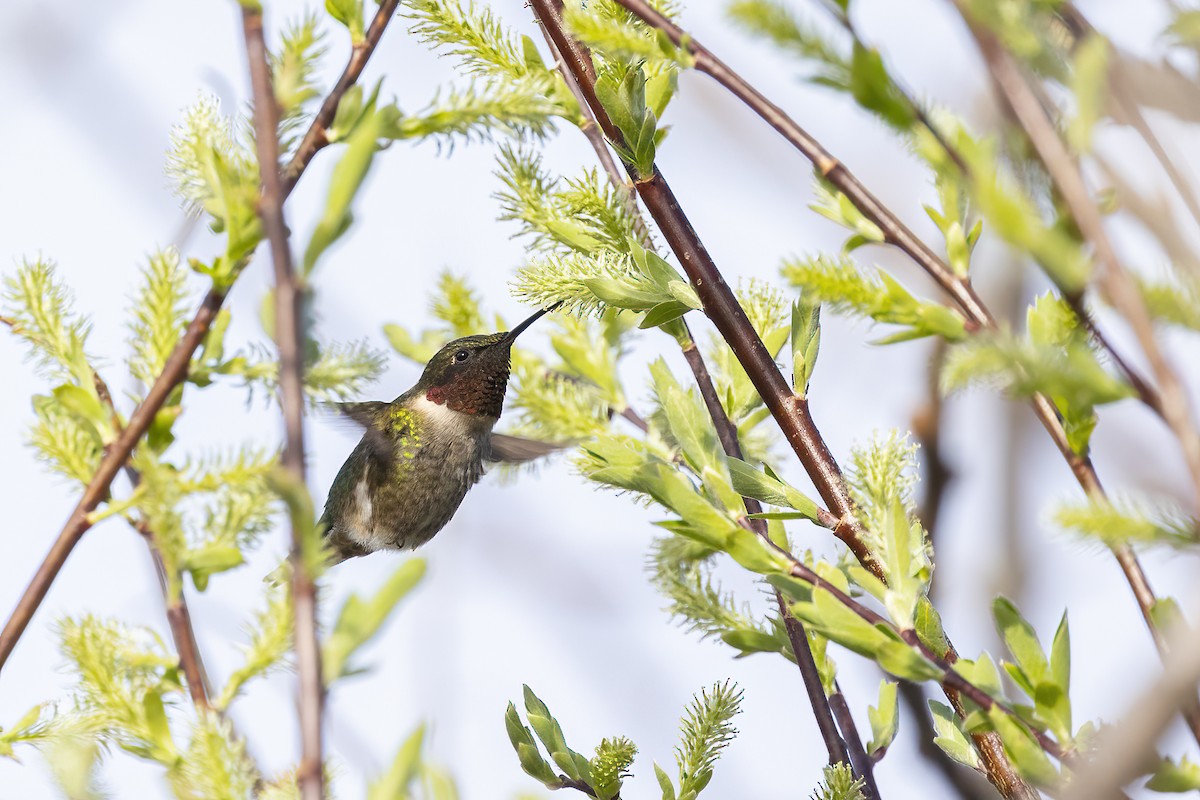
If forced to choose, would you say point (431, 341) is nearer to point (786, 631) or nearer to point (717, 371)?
point (717, 371)

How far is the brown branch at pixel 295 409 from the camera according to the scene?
41.1 inches

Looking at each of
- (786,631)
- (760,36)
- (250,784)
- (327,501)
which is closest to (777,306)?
(786,631)

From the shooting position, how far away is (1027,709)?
141cm

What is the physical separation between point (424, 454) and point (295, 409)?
3208 millimetres

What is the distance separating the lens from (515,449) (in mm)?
4238

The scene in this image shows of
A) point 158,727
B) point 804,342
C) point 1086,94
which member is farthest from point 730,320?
point 158,727

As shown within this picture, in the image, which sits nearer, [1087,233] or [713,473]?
[1087,233]

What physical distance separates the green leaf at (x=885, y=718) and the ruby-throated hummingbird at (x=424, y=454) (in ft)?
7.22

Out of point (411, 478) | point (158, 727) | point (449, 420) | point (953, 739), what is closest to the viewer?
point (158, 727)

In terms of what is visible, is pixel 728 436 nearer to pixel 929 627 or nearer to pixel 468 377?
pixel 929 627

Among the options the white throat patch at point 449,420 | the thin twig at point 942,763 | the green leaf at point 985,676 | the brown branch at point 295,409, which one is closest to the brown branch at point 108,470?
the brown branch at point 295,409

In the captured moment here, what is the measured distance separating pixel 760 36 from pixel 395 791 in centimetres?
78

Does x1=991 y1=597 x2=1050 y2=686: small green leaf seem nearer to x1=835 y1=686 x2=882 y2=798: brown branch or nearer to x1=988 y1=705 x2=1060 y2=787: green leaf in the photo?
x1=988 y1=705 x2=1060 y2=787: green leaf

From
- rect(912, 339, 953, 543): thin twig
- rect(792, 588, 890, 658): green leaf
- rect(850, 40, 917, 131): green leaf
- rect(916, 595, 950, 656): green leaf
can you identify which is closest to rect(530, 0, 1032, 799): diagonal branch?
rect(916, 595, 950, 656): green leaf
